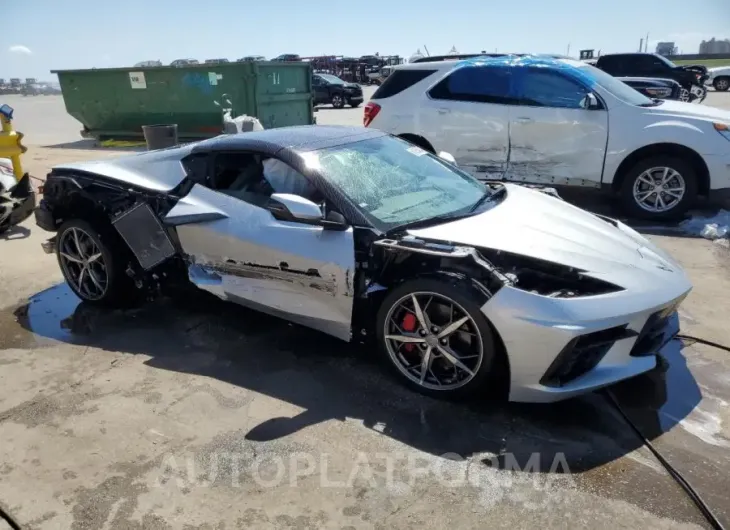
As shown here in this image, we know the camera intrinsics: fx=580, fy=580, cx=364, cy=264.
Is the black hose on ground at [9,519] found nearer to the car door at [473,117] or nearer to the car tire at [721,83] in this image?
the car door at [473,117]

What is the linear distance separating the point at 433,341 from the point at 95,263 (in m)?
2.88

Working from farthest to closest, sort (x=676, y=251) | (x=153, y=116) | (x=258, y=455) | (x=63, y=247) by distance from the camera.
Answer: (x=153, y=116) < (x=676, y=251) < (x=63, y=247) < (x=258, y=455)

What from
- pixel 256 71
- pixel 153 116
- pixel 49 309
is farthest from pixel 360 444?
pixel 153 116

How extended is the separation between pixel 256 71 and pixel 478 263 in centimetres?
1014

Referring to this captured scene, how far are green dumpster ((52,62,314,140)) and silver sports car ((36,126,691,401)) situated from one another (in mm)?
7977

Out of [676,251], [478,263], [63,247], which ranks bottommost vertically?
[676,251]

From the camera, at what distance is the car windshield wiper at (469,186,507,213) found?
3789mm

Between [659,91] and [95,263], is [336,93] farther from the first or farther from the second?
[95,263]

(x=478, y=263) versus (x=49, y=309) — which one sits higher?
(x=478, y=263)

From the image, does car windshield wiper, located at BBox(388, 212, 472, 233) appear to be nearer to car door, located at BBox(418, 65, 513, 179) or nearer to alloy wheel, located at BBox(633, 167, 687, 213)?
car door, located at BBox(418, 65, 513, 179)

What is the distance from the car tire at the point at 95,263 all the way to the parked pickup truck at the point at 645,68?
54.9 ft

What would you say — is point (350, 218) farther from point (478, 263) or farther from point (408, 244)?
point (478, 263)

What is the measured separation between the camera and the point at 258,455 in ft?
9.31

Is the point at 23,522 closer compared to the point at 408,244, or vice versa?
the point at 23,522
